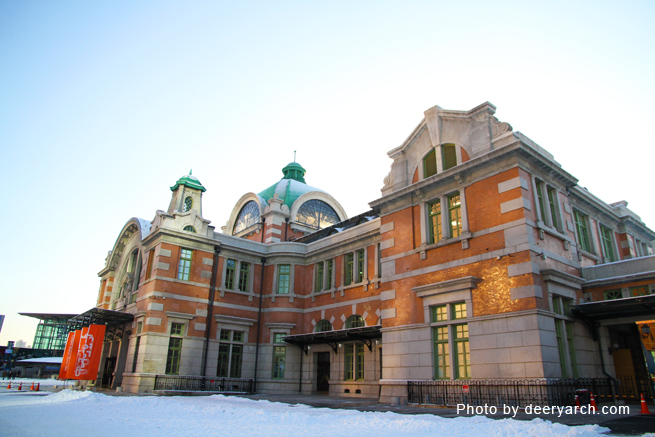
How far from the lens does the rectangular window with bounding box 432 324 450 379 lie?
16.4 metres

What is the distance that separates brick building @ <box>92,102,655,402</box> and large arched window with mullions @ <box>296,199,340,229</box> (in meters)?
3.97

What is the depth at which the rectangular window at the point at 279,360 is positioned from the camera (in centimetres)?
2673

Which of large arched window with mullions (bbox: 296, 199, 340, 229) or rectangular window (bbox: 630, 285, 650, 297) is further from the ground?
large arched window with mullions (bbox: 296, 199, 340, 229)

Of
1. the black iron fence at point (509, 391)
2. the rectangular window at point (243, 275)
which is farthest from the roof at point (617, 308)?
the rectangular window at point (243, 275)

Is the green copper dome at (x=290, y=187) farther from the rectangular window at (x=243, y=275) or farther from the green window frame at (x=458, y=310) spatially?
the green window frame at (x=458, y=310)

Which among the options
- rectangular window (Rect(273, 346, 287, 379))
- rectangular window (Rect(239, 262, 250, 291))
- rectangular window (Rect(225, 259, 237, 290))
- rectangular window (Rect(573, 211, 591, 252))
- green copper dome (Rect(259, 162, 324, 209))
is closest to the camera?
rectangular window (Rect(573, 211, 591, 252))

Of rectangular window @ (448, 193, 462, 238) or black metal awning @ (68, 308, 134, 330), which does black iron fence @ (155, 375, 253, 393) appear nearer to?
black metal awning @ (68, 308, 134, 330)

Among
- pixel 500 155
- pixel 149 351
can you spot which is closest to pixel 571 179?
pixel 500 155

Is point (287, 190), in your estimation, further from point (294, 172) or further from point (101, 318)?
point (101, 318)

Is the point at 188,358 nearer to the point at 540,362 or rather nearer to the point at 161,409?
the point at 161,409

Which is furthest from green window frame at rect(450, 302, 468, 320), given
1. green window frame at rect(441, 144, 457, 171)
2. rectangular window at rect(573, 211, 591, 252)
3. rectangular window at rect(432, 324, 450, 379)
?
rectangular window at rect(573, 211, 591, 252)

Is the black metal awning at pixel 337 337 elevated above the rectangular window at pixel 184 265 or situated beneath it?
situated beneath

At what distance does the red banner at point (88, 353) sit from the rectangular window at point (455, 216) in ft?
67.7

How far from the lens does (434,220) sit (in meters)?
18.7
